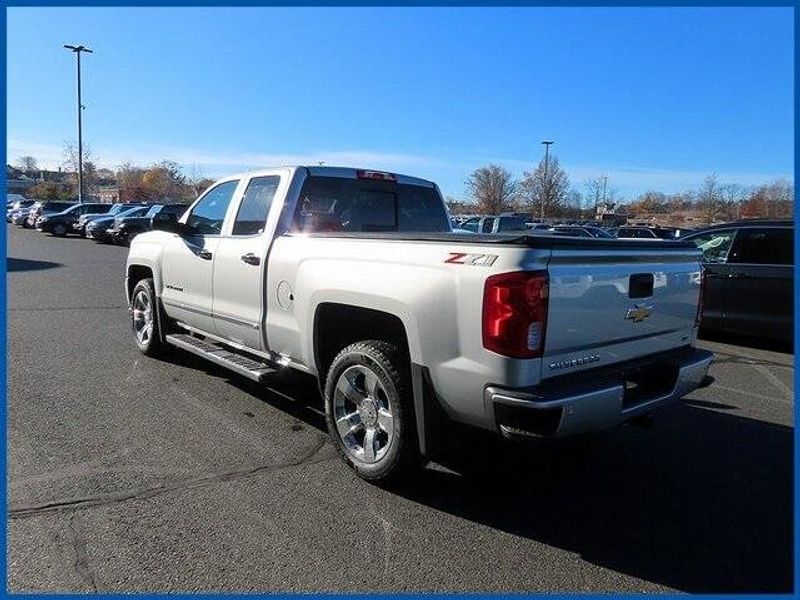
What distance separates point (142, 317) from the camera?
6844 mm

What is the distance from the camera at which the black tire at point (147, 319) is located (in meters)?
6.49

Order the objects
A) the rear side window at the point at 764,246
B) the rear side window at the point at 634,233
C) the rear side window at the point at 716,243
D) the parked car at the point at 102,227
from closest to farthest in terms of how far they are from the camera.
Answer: the rear side window at the point at 764,246, the rear side window at the point at 716,243, the rear side window at the point at 634,233, the parked car at the point at 102,227

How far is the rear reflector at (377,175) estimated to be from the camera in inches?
204

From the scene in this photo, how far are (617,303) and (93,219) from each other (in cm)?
3038

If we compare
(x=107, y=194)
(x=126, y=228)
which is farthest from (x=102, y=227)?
(x=107, y=194)

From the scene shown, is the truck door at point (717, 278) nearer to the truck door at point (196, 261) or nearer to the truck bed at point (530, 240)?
the truck bed at point (530, 240)

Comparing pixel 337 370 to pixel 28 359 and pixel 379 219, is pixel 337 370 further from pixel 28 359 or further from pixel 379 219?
pixel 28 359

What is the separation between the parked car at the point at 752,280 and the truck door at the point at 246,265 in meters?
5.57

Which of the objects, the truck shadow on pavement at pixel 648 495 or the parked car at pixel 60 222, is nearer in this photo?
the truck shadow on pavement at pixel 648 495

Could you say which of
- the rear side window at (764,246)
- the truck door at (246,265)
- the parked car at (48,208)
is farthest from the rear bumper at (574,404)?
the parked car at (48,208)

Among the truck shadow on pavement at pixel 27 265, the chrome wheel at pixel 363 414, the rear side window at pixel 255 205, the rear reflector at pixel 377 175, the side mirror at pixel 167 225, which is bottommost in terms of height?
the truck shadow on pavement at pixel 27 265

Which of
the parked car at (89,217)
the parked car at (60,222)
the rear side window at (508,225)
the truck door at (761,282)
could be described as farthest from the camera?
the parked car at (60,222)

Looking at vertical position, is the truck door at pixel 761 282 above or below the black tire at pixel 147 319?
above

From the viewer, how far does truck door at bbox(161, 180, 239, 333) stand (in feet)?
17.9
